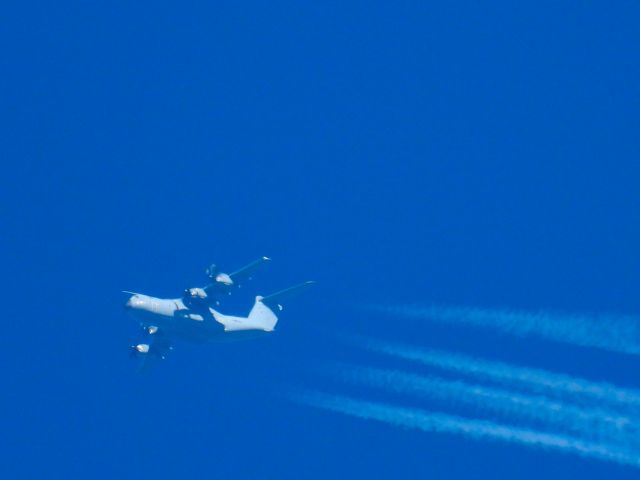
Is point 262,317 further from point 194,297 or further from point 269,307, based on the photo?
point 194,297

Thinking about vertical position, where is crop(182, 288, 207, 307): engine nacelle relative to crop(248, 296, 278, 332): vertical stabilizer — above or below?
below

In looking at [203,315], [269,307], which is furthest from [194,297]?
[269,307]

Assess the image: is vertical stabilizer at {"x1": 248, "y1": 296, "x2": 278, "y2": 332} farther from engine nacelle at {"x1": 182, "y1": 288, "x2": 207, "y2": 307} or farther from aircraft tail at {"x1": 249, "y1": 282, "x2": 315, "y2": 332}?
engine nacelle at {"x1": 182, "y1": 288, "x2": 207, "y2": 307}

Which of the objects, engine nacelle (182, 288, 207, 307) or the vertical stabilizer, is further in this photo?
the vertical stabilizer

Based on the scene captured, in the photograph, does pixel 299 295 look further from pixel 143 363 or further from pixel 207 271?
pixel 143 363

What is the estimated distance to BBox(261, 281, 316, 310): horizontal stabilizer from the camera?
8000 cm

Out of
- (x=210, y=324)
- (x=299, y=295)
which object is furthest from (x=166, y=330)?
(x=299, y=295)

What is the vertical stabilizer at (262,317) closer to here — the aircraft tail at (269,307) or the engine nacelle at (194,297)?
the aircraft tail at (269,307)

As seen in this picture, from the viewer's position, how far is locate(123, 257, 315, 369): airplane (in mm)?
76562

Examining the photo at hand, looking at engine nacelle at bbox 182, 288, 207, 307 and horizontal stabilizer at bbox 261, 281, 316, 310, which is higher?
horizontal stabilizer at bbox 261, 281, 316, 310

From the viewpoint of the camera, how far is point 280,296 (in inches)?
3231

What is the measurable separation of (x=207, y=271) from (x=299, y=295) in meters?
6.78

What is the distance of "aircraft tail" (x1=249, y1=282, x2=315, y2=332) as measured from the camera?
80375 millimetres

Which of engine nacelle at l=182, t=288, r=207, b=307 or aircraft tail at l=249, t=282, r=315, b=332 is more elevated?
aircraft tail at l=249, t=282, r=315, b=332
